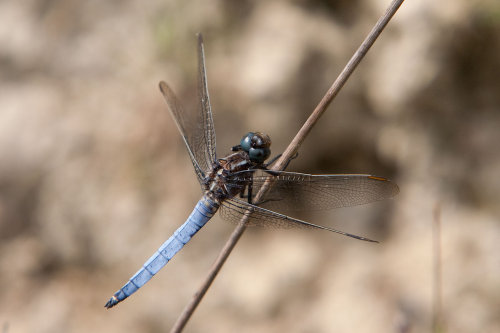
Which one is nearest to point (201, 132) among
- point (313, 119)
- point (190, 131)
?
point (190, 131)

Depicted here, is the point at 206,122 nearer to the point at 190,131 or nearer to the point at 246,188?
the point at 190,131

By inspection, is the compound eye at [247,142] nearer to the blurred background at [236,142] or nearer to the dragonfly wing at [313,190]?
A: the dragonfly wing at [313,190]

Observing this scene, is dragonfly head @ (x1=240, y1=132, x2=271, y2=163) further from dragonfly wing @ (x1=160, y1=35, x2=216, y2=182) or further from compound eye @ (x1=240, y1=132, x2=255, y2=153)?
dragonfly wing @ (x1=160, y1=35, x2=216, y2=182)

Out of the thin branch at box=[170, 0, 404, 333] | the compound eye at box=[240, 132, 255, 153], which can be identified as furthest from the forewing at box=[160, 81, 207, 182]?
the thin branch at box=[170, 0, 404, 333]

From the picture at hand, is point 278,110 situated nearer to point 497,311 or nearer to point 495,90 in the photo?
point 495,90

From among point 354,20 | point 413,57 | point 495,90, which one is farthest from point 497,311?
point 354,20

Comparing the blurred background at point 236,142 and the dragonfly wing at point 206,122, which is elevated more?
the blurred background at point 236,142

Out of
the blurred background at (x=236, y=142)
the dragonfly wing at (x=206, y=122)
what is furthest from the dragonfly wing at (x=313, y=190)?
the blurred background at (x=236, y=142)
